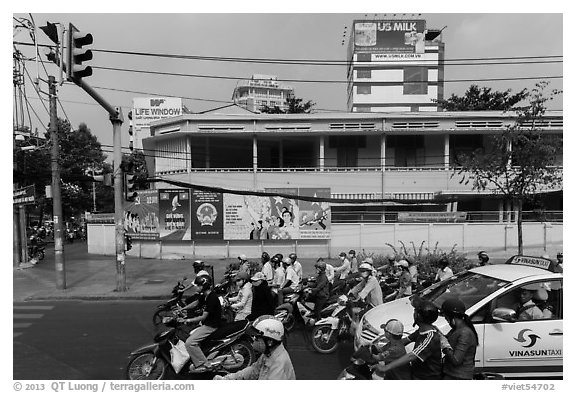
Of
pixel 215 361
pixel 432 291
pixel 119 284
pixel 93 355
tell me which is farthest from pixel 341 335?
pixel 119 284

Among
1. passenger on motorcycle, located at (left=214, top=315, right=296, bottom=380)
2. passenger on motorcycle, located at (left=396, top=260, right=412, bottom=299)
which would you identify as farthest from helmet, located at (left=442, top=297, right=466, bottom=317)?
passenger on motorcycle, located at (left=396, top=260, right=412, bottom=299)

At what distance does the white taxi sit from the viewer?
4.87 meters

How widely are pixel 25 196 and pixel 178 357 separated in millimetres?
14180

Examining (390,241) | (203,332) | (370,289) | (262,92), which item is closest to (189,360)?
(203,332)

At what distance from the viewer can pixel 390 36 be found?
58.7 meters

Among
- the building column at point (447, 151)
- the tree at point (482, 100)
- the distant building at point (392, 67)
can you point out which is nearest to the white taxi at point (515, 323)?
the building column at point (447, 151)

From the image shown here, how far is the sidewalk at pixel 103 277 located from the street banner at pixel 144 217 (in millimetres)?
1240

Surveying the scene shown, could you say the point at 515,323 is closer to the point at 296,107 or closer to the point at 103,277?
the point at 103,277

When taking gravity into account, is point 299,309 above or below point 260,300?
below

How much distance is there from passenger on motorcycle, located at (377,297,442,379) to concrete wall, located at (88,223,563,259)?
14.4 m

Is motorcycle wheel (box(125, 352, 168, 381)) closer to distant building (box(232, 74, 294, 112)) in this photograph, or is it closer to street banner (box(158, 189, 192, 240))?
street banner (box(158, 189, 192, 240))

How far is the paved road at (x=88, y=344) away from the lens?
19.1 ft

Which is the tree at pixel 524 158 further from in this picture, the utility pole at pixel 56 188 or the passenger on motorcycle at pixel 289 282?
the utility pole at pixel 56 188

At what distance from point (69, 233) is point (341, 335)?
2959cm
